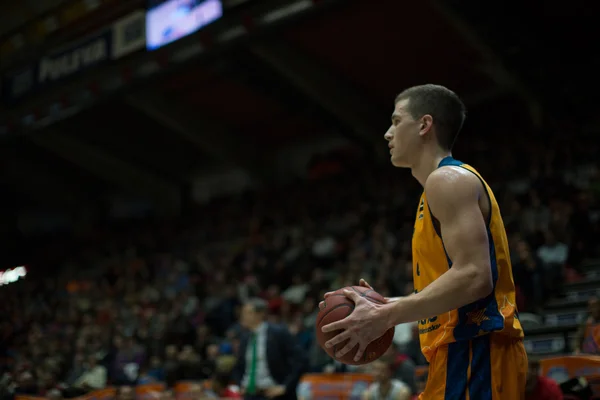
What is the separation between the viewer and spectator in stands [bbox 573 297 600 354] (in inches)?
224

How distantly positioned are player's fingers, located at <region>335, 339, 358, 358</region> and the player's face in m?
0.69

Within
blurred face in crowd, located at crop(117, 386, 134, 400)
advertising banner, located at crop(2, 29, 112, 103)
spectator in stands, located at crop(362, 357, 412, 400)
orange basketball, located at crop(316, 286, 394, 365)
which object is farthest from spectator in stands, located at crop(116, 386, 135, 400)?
advertising banner, located at crop(2, 29, 112, 103)

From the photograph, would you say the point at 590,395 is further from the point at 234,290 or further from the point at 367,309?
the point at 234,290

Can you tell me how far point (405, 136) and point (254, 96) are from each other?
45.9ft

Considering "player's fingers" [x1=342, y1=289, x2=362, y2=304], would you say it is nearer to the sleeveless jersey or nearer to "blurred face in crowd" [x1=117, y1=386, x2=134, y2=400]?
the sleeveless jersey

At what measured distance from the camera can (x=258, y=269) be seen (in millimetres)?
12844

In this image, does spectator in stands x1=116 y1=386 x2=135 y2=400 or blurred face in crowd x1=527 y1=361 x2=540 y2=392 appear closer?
blurred face in crowd x1=527 y1=361 x2=540 y2=392

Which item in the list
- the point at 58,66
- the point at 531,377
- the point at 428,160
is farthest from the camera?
the point at 58,66

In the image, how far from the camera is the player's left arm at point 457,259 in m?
2.05

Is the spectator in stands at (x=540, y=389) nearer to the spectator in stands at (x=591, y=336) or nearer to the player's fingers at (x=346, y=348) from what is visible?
the spectator in stands at (x=591, y=336)

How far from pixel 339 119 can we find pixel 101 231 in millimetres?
8438

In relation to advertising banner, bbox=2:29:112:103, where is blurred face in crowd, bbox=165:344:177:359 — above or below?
below

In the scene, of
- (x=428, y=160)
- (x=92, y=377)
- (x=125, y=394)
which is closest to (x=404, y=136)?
(x=428, y=160)

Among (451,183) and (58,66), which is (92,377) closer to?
(58,66)
